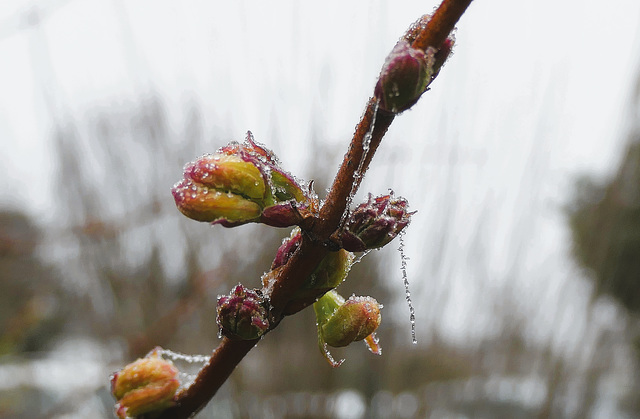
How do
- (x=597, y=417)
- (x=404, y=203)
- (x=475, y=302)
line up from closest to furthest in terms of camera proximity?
(x=404, y=203) → (x=475, y=302) → (x=597, y=417)

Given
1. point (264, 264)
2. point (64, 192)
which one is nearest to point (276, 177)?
point (264, 264)

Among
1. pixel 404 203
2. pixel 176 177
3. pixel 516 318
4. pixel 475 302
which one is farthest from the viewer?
pixel 176 177

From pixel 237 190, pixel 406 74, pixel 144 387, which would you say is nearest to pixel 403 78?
pixel 406 74

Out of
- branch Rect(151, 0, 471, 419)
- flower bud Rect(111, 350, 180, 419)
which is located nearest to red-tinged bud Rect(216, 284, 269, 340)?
branch Rect(151, 0, 471, 419)

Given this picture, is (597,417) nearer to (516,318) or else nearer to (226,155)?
(516,318)

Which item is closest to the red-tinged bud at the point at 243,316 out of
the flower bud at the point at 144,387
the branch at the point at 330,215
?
the branch at the point at 330,215

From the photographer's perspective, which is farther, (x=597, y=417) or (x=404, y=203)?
(x=597, y=417)

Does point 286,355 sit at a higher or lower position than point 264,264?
lower

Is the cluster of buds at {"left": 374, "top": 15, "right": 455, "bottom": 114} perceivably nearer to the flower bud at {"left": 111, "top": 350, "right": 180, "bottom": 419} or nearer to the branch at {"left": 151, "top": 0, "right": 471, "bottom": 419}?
the branch at {"left": 151, "top": 0, "right": 471, "bottom": 419}
